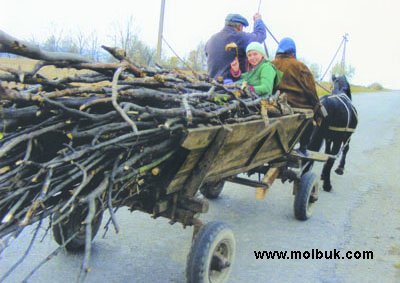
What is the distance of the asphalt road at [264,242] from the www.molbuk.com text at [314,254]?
0.22 ft

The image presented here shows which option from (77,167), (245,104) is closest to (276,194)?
(245,104)

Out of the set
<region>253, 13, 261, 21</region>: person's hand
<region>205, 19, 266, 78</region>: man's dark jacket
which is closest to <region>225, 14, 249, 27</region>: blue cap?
<region>205, 19, 266, 78</region>: man's dark jacket

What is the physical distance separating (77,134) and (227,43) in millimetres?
3662

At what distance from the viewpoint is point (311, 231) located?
5348 mm

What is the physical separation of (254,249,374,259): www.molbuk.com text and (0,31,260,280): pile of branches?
77.3 inches

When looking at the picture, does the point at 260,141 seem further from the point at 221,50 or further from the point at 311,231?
the point at 221,50

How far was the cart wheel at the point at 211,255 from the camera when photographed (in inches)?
133

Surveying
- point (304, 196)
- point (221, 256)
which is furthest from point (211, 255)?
point (304, 196)

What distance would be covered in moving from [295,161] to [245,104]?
77.6 inches

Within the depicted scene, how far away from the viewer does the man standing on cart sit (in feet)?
19.3

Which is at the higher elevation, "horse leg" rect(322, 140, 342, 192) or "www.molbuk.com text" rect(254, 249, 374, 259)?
"horse leg" rect(322, 140, 342, 192)

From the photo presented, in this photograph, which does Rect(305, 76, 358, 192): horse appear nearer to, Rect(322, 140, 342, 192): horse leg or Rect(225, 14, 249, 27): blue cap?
Rect(322, 140, 342, 192): horse leg

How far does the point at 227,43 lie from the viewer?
5.89 meters

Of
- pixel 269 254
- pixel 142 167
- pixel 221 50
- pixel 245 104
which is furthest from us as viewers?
pixel 221 50
